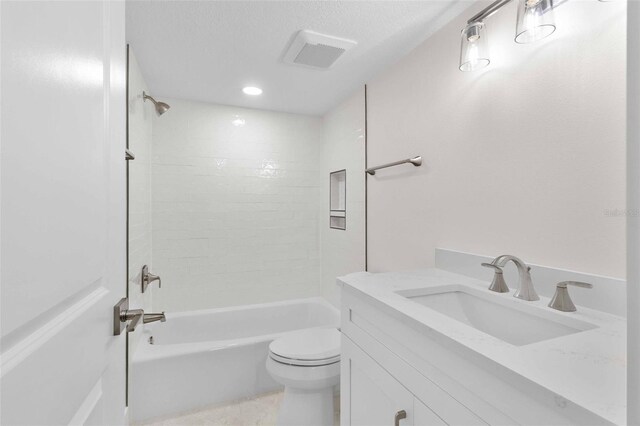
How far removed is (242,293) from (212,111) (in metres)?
1.61

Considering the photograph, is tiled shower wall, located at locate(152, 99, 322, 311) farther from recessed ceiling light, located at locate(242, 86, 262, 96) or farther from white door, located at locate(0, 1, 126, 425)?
white door, located at locate(0, 1, 126, 425)

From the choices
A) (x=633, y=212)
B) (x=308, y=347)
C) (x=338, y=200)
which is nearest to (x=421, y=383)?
(x=633, y=212)

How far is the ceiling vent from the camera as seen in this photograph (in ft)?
5.38

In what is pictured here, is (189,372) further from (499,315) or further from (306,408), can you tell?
(499,315)

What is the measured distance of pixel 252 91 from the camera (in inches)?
94.8

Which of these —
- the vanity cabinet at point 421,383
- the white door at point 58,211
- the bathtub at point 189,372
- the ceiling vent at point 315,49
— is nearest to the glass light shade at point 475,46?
the ceiling vent at point 315,49

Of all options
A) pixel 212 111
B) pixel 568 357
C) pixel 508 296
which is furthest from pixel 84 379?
pixel 212 111

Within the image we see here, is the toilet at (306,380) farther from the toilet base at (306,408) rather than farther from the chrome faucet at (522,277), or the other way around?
the chrome faucet at (522,277)

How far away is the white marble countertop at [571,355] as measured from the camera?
0.52 metres

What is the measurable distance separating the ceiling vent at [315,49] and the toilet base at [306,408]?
1.91m

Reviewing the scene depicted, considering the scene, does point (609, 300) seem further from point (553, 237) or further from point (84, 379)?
point (84, 379)

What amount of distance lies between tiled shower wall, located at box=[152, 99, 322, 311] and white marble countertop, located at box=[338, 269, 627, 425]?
1.95 m

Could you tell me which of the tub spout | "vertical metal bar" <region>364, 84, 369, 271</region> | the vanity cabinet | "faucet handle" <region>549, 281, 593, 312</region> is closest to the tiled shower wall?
"vertical metal bar" <region>364, 84, 369, 271</region>

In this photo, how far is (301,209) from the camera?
3.00 metres
